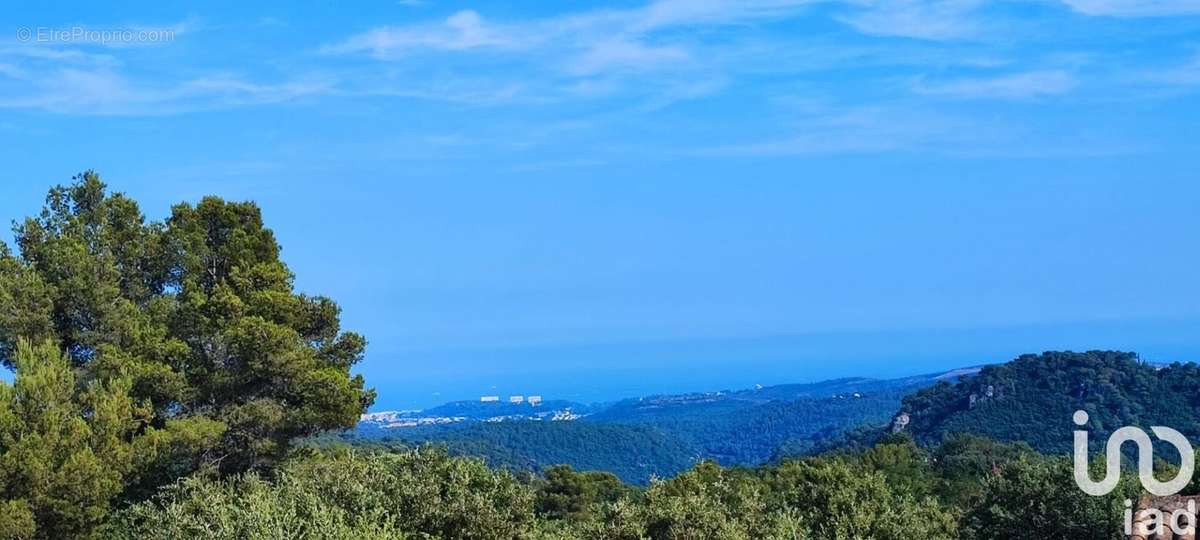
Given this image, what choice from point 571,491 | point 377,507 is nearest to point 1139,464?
point 377,507

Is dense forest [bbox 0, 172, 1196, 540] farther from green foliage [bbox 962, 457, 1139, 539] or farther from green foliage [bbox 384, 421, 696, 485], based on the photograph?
green foliage [bbox 384, 421, 696, 485]

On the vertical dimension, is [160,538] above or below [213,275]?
below

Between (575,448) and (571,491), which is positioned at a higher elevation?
(571,491)

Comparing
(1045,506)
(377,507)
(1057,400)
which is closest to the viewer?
(377,507)

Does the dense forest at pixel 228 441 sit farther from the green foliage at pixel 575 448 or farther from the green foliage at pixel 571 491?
the green foliage at pixel 575 448

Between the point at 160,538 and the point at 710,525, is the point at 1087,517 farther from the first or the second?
the point at 160,538

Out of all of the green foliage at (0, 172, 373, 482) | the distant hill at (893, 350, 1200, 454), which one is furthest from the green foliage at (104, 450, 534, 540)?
the distant hill at (893, 350, 1200, 454)

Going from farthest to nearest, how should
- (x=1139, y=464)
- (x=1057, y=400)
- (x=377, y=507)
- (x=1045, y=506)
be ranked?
(x=1057, y=400) → (x=1045, y=506) → (x=1139, y=464) → (x=377, y=507)

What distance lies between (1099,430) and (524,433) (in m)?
101

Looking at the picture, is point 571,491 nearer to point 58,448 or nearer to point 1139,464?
point 1139,464

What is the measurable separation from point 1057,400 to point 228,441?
125 metres

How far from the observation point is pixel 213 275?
3122cm

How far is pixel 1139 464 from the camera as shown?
26.4m

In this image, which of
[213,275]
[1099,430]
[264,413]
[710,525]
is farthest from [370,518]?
[1099,430]
